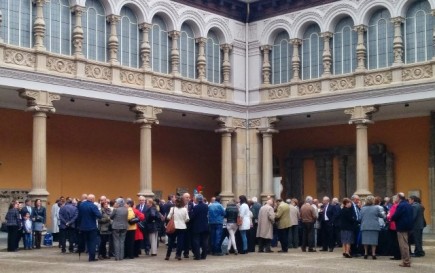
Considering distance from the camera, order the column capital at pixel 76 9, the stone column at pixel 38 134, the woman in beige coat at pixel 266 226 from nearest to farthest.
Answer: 1. the woman in beige coat at pixel 266 226
2. the stone column at pixel 38 134
3. the column capital at pixel 76 9

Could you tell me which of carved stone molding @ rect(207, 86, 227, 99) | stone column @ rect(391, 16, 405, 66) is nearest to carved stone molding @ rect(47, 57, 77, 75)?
carved stone molding @ rect(207, 86, 227, 99)

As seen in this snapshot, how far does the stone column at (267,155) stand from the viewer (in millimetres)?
30922

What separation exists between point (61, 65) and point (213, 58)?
8.06 meters

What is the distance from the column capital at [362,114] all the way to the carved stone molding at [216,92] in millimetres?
5828

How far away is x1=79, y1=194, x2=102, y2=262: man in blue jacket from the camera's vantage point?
17531mm

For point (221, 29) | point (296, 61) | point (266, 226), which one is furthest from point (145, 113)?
point (266, 226)

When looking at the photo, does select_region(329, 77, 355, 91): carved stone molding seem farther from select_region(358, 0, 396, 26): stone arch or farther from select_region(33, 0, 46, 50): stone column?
select_region(33, 0, 46, 50): stone column

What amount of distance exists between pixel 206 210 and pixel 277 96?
543 inches

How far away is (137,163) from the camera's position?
107 feet

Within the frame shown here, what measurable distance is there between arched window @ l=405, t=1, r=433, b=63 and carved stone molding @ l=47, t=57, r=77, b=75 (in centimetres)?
1272

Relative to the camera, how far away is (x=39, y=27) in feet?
79.5

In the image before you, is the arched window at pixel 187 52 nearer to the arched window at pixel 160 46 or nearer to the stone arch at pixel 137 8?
the arched window at pixel 160 46

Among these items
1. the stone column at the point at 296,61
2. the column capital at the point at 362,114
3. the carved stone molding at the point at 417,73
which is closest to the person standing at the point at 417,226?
the carved stone molding at the point at 417,73

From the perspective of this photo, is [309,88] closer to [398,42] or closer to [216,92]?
[216,92]
